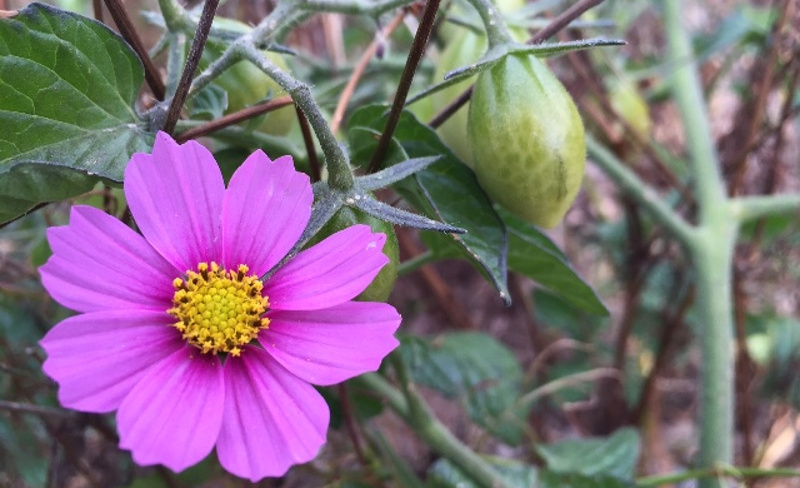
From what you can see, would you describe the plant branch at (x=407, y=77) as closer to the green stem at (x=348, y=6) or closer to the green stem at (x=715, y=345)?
the green stem at (x=348, y=6)

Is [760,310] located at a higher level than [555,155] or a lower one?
lower

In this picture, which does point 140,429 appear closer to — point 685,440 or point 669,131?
point 685,440

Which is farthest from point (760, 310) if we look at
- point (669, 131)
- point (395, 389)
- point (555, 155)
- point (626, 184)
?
point (555, 155)

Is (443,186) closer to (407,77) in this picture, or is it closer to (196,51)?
(407,77)

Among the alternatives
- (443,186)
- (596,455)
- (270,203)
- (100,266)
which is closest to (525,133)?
(443,186)

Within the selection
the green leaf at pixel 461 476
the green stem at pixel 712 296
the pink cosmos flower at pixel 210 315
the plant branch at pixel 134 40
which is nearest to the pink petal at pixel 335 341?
the pink cosmos flower at pixel 210 315

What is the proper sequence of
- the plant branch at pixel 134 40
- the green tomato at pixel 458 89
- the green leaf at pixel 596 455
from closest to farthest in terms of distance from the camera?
the plant branch at pixel 134 40 < the green tomato at pixel 458 89 < the green leaf at pixel 596 455

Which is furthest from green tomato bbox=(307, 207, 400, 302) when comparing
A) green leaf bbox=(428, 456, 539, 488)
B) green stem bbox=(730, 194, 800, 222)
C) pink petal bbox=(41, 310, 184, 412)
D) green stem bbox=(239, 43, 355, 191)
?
green stem bbox=(730, 194, 800, 222)

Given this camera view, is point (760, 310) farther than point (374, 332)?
Yes

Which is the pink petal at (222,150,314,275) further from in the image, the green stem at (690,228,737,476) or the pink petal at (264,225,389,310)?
the green stem at (690,228,737,476)
